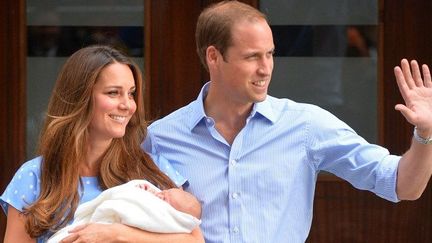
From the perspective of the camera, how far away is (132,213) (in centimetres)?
389

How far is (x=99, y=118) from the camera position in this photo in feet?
13.4

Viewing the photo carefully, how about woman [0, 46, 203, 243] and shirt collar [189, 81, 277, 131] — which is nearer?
woman [0, 46, 203, 243]

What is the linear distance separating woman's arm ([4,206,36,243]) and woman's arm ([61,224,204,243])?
17 cm

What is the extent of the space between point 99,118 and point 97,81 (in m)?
0.13

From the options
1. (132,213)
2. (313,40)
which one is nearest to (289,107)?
(132,213)

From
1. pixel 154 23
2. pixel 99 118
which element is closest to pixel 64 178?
pixel 99 118

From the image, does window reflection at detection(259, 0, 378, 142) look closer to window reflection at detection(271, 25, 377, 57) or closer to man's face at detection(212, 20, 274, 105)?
window reflection at detection(271, 25, 377, 57)

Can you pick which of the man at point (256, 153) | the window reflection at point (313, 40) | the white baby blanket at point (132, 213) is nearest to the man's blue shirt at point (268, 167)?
the man at point (256, 153)

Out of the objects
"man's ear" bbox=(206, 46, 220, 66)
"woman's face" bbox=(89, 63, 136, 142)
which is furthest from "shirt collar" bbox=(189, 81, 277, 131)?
"woman's face" bbox=(89, 63, 136, 142)

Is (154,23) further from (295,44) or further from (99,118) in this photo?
(99,118)

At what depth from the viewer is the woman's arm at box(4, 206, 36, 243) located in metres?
3.99

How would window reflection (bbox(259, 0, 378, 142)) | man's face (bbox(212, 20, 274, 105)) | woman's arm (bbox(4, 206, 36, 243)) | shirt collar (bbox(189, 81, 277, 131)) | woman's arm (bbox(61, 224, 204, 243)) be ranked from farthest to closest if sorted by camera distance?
window reflection (bbox(259, 0, 378, 142)) < shirt collar (bbox(189, 81, 277, 131)) < man's face (bbox(212, 20, 274, 105)) < woman's arm (bbox(4, 206, 36, 243)) < woman's arm (bbox(61, 224, 204, 243))

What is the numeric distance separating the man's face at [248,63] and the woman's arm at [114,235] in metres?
0.57

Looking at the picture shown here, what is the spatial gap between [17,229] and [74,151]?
1.07ft
